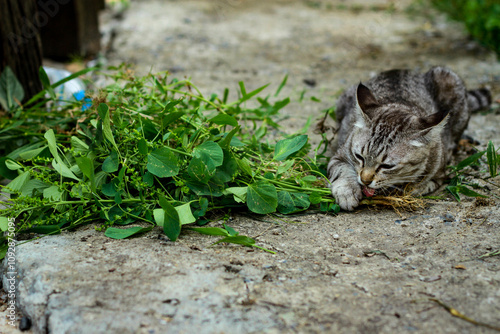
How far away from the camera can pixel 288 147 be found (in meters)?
3.34

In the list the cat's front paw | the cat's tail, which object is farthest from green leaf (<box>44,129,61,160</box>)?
the cat's tail

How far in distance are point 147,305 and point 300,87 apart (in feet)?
14.0

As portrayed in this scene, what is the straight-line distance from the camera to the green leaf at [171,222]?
2.76 m

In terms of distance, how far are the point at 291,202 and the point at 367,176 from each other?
24.4 inches

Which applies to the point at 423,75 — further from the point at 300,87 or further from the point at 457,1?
the point at 457,1

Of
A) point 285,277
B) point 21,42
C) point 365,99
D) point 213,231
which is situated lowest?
point 285,277

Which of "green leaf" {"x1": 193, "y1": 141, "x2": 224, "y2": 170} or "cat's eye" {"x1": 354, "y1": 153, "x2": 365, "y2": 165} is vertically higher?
"green leaf" {"x1": 193, "y1": 141, "x2": 224, "y2": 170}

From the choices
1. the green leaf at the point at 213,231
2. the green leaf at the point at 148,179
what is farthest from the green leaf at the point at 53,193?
the green leaf at the point at 213,231

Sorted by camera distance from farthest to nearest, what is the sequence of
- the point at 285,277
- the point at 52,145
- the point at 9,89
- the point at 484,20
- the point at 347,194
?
the point at 484,20, the point at 9,89, the point at 347,194, the point at 52,145, the point at 285,277

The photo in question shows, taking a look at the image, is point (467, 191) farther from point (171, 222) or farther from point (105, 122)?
point (105, 122)

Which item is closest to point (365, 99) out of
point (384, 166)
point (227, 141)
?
point (384, 166)

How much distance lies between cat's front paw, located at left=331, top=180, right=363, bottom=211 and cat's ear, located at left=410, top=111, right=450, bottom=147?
21.7 inches

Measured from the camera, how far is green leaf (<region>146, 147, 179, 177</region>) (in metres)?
2.93

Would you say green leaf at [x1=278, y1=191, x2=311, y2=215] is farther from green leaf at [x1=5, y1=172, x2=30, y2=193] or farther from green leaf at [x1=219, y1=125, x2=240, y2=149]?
green leaf at [x1=5, y1=172, x2=30, y2=193]
